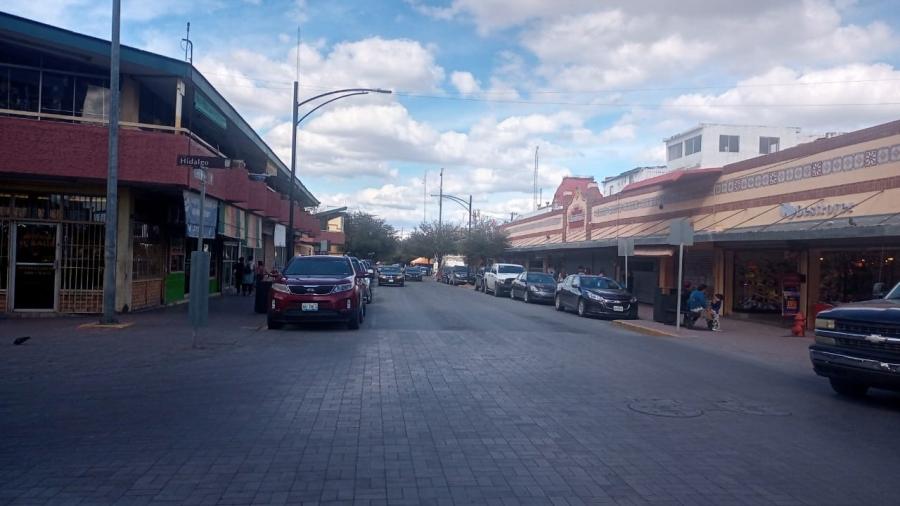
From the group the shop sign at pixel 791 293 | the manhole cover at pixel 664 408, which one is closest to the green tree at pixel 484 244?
the shop sign at pixel 791 293

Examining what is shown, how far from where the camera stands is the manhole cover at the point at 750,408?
28.9 feet

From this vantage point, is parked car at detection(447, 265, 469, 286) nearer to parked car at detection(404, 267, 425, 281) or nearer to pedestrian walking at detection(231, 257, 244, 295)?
parked car at detection(404, 267, 425, 281)

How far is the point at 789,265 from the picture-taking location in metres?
23.3

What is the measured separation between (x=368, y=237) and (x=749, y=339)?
5710cm

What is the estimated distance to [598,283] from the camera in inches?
1014

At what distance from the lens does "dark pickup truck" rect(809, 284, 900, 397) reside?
8984mm

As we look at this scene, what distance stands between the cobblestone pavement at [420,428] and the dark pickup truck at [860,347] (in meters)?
0.40

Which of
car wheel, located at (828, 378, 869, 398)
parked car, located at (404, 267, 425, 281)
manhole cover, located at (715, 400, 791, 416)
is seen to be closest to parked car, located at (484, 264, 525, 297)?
parked car, located at (404, 267, 425, 281)

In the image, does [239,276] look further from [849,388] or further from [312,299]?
[849,388]

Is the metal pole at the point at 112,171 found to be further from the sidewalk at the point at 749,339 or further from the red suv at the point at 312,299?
the sidewalk at the point at 749,339

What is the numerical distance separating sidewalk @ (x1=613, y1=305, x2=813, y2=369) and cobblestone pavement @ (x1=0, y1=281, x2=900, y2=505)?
1577 millimetres

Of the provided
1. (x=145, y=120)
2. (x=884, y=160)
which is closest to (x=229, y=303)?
(x=145, y=120)

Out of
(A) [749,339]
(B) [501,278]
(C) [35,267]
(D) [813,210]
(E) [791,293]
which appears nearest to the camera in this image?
(C) [35,267]

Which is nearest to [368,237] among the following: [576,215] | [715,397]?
[576,215]
